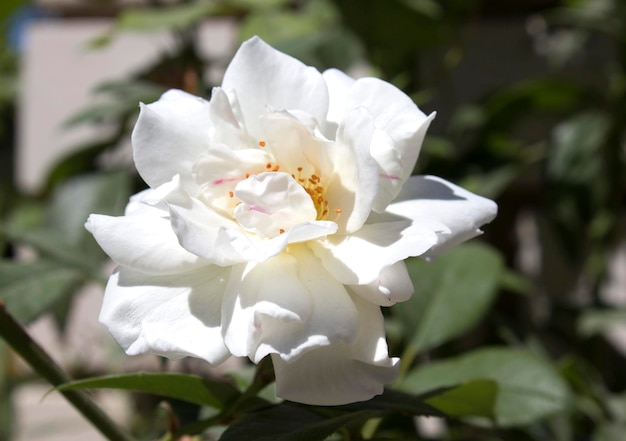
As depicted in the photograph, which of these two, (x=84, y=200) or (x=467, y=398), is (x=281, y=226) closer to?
(x=467, y=398)

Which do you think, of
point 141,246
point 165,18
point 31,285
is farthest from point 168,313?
point 165,18

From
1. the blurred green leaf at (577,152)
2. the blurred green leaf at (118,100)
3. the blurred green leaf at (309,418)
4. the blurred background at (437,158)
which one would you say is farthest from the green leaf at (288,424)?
the blurred green leaf at (577,152)

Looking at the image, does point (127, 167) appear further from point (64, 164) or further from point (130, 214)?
point (130, 214)

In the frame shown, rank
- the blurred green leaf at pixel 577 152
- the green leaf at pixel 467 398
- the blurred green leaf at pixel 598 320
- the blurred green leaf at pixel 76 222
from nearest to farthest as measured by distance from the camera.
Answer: the green leaf at pixel 467 398 < the blurred green leaf at pixel 76 222 < the blurred green leaf at pixel 598 320 < the blurred green leaf at pixel 577 152

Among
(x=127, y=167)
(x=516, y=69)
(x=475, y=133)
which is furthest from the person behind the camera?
(x=516, y=69)

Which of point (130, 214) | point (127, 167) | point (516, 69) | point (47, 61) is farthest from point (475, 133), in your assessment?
point (47, 61)

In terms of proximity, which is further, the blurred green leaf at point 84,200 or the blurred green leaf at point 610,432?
the blurred green leaf at point 84,200

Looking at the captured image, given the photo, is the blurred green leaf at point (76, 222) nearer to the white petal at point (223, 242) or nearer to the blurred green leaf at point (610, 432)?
the white petal at point (223, 242)

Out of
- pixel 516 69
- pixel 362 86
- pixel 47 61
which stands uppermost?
pixel 362 86
